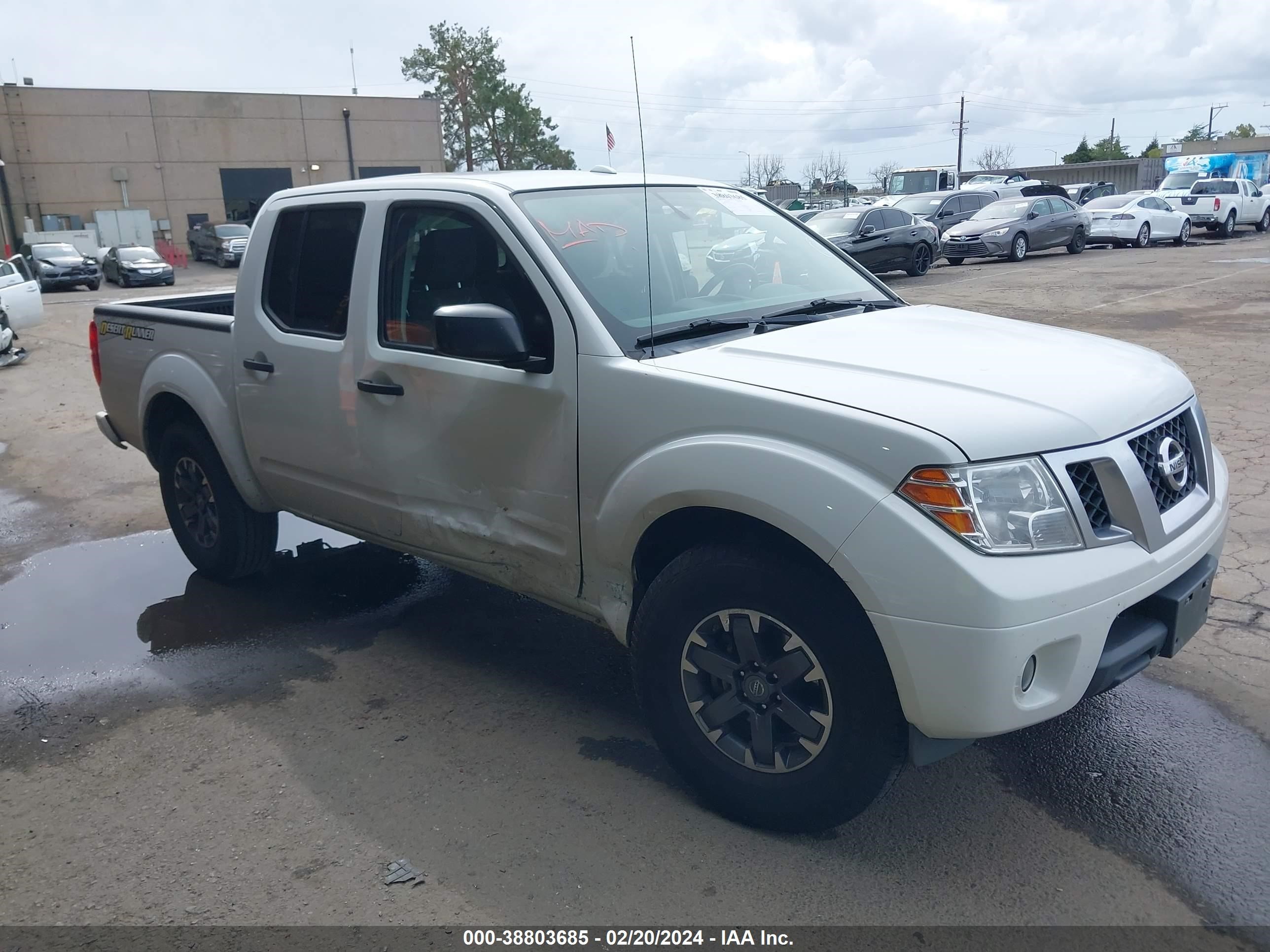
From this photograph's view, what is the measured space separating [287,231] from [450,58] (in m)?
60.4

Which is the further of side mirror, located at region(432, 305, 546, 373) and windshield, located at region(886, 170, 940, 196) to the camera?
windshield, located at region(886, 170, 940, 196)

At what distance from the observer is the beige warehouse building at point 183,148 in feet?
155

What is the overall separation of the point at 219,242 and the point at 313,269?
133 ft

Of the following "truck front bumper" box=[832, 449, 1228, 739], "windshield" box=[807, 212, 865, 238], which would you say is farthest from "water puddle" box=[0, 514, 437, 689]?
"windshield" box=[807, 212, 865, 238]

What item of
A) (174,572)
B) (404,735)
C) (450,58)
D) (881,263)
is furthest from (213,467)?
(450,58)

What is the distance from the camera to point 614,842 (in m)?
3.14

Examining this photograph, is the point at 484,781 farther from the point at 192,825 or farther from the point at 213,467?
the point at 213,467

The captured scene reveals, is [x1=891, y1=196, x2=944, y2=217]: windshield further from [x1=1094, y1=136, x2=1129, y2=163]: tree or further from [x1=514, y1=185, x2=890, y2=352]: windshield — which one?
[x1=1094, y1=136, x2=1129, y2=163]: tree

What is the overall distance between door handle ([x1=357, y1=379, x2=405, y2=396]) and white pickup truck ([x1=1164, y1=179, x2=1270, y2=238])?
30627 millimetres

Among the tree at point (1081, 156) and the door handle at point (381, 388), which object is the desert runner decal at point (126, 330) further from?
the tree at point (1081, 156)

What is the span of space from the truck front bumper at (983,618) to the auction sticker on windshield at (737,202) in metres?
2.18

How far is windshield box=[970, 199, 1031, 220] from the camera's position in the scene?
2466 centimetres

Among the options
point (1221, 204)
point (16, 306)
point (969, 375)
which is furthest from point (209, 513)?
point (1221, 204)

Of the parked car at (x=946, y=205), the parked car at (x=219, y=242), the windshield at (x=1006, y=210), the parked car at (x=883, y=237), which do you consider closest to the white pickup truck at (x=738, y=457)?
the parked car at (x=883, y=237)
